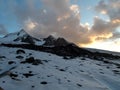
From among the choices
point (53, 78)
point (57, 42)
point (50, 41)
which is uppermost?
point (50, 41)

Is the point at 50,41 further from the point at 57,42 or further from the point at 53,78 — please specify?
the point at 53,78

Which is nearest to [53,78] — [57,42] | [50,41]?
[57,42]

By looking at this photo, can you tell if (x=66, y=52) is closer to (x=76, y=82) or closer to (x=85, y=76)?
(x=85, y=76)

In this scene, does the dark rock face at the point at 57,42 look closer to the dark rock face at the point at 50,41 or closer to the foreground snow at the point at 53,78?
the dark rock face at the point at 50,41

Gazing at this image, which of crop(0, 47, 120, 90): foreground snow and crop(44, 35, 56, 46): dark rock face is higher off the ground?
crop(44, 35, 56, 46): dark rock face

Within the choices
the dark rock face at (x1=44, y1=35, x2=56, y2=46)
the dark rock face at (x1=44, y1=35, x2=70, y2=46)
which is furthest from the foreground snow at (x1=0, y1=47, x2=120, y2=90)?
the dark rock face at (x1=44, y1=35, x2=56, y2=46)

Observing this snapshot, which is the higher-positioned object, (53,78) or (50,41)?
(50,41)

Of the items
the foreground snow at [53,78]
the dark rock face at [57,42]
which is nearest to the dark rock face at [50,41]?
the dark rock face at [57,42]

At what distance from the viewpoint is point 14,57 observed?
30.9m

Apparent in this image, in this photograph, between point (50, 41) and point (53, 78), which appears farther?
point (50, 41)

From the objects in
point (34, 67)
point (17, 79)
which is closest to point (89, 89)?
point (17, 79)

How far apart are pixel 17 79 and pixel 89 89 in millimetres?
6829

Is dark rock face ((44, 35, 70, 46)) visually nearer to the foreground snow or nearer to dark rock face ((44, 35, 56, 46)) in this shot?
dark rock face ((44, 35, 56, 46))

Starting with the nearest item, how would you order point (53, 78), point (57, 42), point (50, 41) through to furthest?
point (53, 78) < point (57, 42) < point (50, 41)
